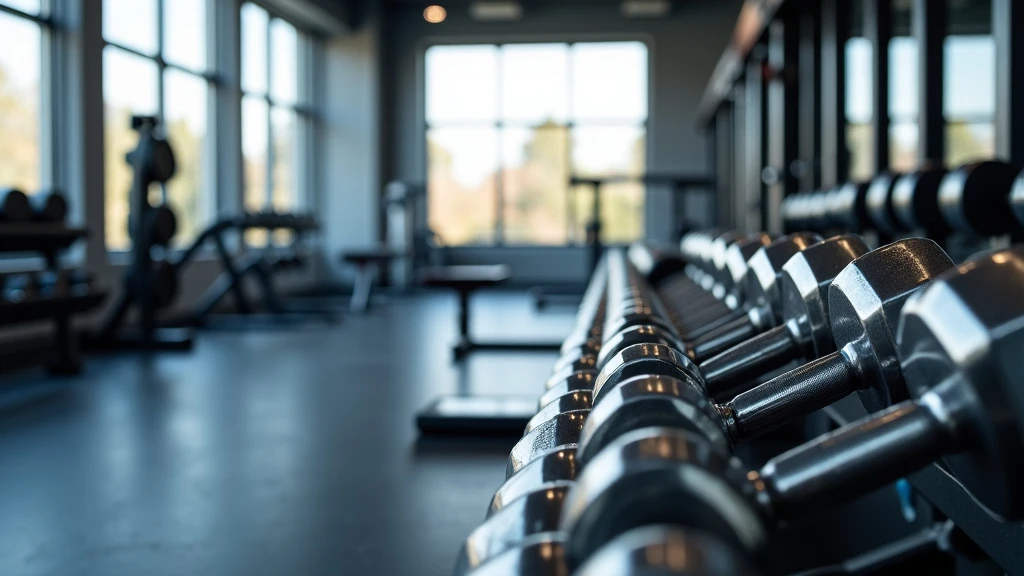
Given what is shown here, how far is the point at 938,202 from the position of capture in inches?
60.7

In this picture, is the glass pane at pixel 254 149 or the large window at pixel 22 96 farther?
the glass pane at pixel 254 149

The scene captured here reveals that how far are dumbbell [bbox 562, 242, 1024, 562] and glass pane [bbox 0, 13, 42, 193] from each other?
607 cm

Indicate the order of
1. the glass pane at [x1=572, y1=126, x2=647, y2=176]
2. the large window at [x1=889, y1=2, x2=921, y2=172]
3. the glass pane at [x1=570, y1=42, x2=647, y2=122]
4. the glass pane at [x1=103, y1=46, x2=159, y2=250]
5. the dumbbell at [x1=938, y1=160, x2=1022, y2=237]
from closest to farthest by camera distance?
the dumbbell at [x1=938, y1=160, x2=1022, y2=237], the glass pane at [x1=103, y1=46, x2=159, y2=250], the large window at [x1=889, y1=2, x2=921, y2=172], the glass pane at [x1=570, y1=42, x2=647, y2=122], the glass pane at [x1=572, y1=126, x2=647, y2=176]

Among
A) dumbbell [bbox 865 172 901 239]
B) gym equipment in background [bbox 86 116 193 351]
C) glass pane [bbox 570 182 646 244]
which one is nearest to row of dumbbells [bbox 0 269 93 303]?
gym equipment in background [bbox 86 116 193 351]

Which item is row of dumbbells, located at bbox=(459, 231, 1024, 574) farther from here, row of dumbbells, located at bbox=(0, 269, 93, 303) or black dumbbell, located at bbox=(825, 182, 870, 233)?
row of dumbbells, located at bbox=(0, 269, 93, 303)

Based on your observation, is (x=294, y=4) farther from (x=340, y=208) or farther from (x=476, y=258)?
(x=476, y=258)

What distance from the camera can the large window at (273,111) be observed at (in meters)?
9.77

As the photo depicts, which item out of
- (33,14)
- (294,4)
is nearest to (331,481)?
(33,14)

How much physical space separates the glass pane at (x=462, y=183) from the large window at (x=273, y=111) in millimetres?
1675

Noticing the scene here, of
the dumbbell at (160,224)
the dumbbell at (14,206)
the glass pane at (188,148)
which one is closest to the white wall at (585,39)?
the glass pane at (188,148)

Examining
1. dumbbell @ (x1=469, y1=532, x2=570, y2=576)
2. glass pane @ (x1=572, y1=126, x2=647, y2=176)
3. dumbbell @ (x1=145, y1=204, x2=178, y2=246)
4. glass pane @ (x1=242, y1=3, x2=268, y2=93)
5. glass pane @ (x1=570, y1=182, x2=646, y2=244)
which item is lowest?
dumbbell @ (x1=469, y1=532, x2=570, y2=576)

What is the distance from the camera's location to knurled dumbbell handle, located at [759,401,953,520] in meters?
0.30

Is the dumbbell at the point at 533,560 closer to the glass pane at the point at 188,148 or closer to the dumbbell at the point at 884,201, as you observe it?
the dumbbell at the point at 884,201

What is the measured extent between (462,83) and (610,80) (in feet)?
5.90
